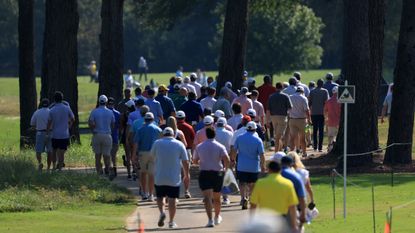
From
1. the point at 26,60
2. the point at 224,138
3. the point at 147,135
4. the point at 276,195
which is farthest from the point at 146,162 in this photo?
the point at 26,60

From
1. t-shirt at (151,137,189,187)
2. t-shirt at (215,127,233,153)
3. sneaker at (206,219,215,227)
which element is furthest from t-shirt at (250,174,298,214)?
t-shirt at (215,127,233,153)

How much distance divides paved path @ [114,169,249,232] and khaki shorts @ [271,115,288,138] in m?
5.31

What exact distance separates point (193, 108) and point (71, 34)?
32.5 feet

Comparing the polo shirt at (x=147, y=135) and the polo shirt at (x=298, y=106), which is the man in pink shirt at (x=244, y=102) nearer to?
the polo shirt at (x=298, y=106)

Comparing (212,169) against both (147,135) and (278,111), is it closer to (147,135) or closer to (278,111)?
(147,135)

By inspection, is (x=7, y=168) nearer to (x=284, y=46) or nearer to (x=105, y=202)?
(x=105, y=202)

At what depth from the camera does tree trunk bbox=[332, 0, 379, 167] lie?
99.8ft

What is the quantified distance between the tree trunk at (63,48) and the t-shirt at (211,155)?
1627 centimetres

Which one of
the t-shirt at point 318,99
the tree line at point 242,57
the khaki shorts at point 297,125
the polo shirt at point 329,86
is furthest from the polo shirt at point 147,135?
the polo shirt at point 329,86

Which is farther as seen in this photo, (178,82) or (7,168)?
(178,82)

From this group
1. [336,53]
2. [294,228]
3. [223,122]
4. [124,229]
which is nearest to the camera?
[294,228]

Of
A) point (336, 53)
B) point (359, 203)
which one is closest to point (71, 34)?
point (359, 203)

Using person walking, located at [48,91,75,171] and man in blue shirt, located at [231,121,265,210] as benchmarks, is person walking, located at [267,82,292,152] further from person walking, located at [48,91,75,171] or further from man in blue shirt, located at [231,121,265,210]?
man in blue shirt, located at [231,121,265,210]

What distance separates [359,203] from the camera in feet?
79.6
